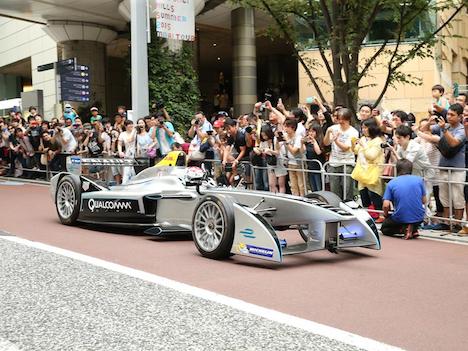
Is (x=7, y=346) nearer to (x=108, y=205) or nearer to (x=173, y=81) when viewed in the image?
(x=108, y=205)

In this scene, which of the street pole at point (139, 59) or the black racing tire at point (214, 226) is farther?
the street pole at point (139, 59)

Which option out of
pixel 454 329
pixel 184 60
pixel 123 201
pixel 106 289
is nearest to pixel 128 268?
pixel 106 289

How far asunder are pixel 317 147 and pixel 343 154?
65cm

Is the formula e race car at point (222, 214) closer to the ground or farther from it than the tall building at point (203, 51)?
closer to the ground

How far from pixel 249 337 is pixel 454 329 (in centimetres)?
161

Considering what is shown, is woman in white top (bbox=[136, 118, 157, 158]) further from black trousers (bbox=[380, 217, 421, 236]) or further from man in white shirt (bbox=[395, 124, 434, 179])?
black trousers (bbox=[380, 217, 421, 236])

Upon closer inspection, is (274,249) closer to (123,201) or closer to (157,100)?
(123,201)

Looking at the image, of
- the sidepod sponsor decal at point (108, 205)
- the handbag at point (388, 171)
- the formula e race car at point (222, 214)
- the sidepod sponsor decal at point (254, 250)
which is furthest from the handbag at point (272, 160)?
the sidepod sponsor decal at point (254, 250)

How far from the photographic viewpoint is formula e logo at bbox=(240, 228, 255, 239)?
670 centimetres

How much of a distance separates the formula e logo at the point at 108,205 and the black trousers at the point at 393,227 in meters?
3.76

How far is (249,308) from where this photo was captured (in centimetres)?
520

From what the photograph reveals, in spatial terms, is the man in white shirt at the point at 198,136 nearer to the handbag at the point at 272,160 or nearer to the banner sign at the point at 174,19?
the handbag at the point at 272,160

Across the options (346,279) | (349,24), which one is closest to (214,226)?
(346,279)

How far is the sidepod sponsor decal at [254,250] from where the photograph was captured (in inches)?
260
